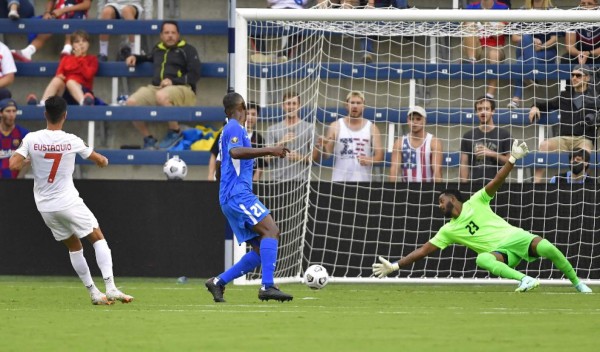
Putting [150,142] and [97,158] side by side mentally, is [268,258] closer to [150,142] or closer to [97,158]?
[97,158]

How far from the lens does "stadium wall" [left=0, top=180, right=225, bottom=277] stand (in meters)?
15.4

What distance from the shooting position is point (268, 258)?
1107 cm

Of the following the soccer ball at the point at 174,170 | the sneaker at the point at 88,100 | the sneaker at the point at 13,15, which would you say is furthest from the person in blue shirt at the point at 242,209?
the sneaker at the point at 13,15

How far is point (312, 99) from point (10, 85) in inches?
234

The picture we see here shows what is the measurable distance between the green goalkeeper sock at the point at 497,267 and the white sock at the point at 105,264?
13.7 feet

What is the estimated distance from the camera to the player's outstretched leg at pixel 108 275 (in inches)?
425

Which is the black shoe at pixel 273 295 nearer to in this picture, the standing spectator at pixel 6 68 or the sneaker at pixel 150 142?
the sneaker at pixel 150 142

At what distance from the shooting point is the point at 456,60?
16.2 metres

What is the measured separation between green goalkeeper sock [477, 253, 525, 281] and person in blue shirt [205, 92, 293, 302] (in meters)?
2.82

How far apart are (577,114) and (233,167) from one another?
18.8 feet

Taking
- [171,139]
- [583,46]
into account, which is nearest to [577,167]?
[583,46]

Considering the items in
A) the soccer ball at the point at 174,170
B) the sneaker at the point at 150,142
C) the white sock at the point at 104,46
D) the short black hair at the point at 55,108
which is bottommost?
the sneaker at the point at 150,142

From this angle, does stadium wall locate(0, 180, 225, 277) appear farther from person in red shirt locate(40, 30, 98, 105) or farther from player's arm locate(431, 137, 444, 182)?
person in red shirt locate(40, 30, 98, 105)

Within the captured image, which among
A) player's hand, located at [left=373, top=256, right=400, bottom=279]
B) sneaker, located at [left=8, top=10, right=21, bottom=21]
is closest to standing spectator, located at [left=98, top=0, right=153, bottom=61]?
sneaker, located at [left=8, top=10, right=21, bottom=21]
